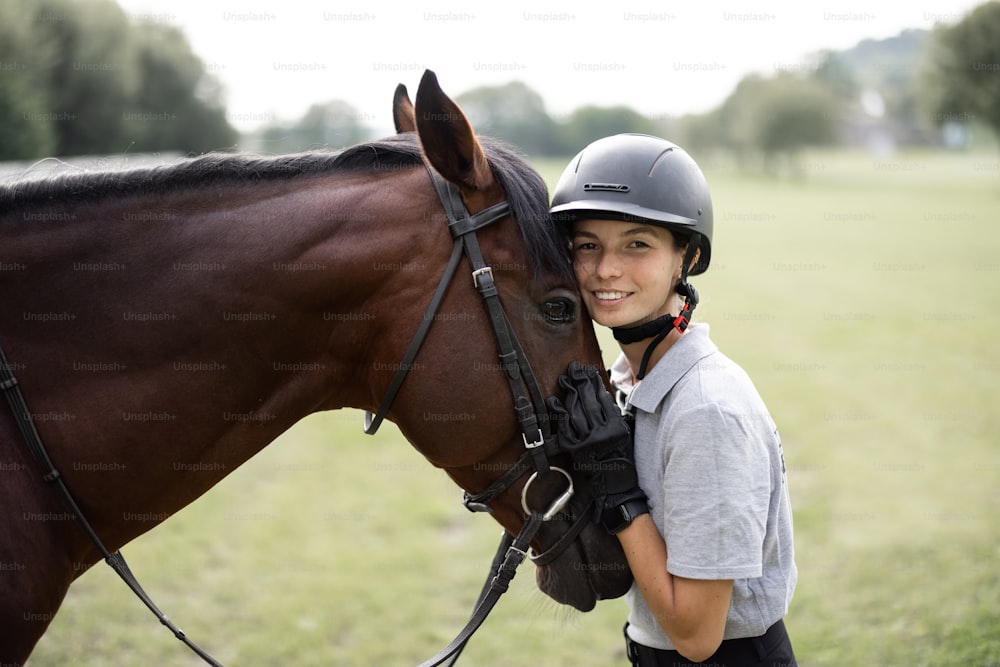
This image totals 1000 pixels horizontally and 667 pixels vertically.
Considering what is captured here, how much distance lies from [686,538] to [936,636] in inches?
163

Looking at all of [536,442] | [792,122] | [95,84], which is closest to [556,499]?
[536,442]

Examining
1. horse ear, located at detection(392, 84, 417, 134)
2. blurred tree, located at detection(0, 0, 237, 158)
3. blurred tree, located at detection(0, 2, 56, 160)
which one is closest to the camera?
horse ear, located at detection(392, 84, 417, 134)

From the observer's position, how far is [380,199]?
2.16 m

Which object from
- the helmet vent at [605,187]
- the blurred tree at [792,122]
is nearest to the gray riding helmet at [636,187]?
the helmet vent at [605,187]

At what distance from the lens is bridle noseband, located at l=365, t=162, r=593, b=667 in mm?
2127

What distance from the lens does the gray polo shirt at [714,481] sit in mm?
2010

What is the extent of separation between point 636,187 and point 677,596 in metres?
1.26

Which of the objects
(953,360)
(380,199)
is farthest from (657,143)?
(953,360)

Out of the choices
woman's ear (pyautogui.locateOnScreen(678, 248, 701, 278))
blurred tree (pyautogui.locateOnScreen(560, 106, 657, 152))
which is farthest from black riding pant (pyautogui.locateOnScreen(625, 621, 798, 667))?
blurred tree (pyautogui.locateOnScreen(560, 106, 657, 152))

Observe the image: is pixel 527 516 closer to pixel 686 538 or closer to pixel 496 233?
pixel 686 538

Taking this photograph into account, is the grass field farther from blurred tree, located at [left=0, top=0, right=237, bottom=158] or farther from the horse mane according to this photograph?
blurred tree, located at [left=0, top=0, right=237, bottom=158]

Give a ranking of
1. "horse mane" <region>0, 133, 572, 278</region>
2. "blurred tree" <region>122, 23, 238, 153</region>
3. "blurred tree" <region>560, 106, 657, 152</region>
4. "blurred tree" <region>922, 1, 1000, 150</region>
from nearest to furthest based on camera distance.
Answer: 1. "horse mane" <region>0, 133, 572, 278</region>
2. "blurred tree" <region>922, 1, 1000, 150</region>
3. "blurred tree" <region>122, 23, 238, 153</region>
4. "blurred tree" <region>560, 106, 657, 152</region>

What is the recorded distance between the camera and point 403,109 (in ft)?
8.70

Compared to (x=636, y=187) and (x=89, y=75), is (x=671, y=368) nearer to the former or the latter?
(x=636, y=187)
